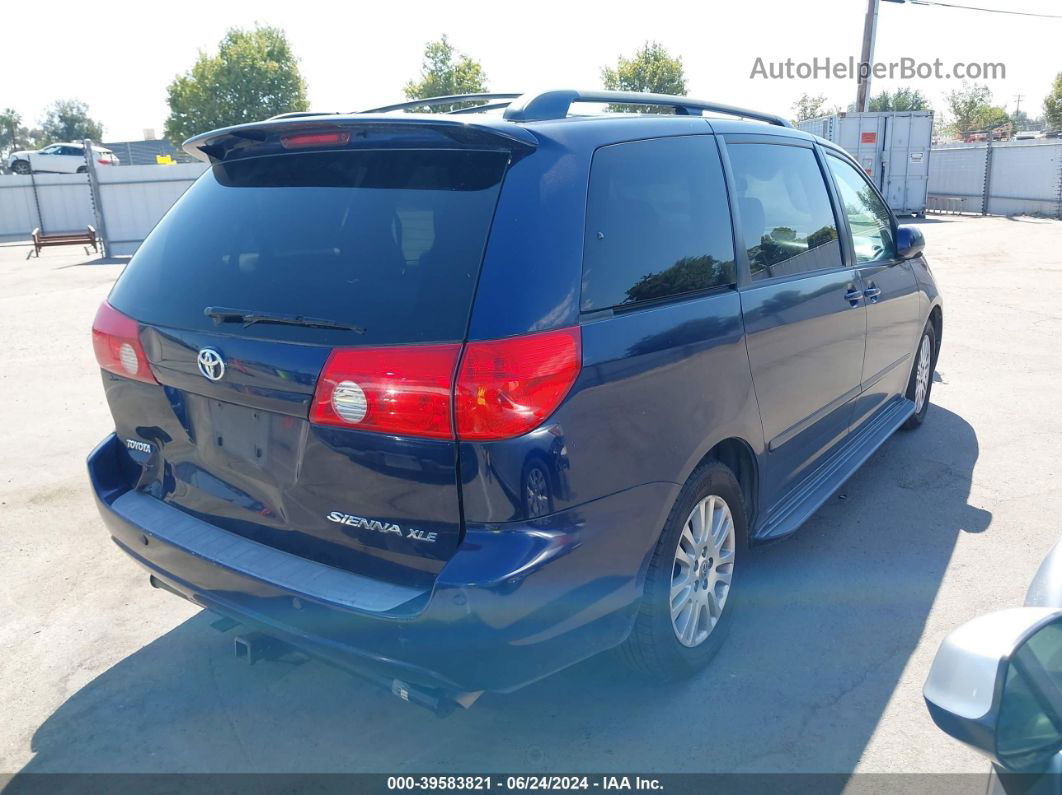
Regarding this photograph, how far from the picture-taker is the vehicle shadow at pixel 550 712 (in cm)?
281

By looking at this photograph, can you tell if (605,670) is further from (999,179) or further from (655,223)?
(999,179)

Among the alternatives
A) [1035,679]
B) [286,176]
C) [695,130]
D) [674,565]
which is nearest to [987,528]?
[674,565]

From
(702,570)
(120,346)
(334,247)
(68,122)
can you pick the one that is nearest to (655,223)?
(334,247)

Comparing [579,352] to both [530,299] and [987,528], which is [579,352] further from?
[987,528]

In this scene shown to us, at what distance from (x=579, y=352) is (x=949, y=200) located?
30628 mm

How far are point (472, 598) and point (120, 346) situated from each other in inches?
64.1

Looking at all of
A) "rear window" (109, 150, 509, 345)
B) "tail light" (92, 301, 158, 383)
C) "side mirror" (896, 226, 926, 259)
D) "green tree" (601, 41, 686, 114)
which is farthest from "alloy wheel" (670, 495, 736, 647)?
"green tree" (601, 41, 686, 114)

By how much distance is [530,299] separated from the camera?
91.4 inches

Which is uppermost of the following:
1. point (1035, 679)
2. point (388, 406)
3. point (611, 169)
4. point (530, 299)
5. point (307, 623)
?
point (611, 169)

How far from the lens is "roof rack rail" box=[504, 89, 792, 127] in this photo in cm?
274

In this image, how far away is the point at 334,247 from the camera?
2607mm

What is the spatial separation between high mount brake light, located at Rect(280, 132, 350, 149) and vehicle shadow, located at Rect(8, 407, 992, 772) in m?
1.73

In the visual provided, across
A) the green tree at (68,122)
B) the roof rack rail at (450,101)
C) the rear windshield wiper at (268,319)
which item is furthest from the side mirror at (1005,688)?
the green tree at (68,122)

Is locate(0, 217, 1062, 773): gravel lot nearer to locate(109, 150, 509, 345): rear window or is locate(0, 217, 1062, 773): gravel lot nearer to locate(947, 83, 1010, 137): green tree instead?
locate(109, 150, 509, 345): rear window
